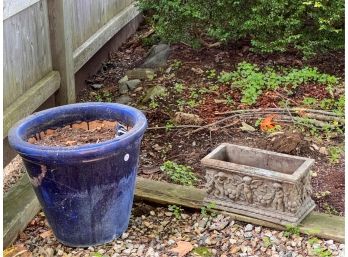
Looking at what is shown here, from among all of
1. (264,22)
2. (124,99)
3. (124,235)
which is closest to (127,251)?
(124,235)

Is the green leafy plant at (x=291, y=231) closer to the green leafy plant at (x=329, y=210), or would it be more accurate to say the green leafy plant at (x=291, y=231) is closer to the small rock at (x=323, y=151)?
the green leafy plant at (x=329, y=210)

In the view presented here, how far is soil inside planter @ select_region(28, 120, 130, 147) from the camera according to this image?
3818 mm

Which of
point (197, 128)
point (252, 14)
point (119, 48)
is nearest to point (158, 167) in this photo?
point (197, 128)

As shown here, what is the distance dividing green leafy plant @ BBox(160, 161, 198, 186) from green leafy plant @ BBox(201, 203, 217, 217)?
435 millimetres

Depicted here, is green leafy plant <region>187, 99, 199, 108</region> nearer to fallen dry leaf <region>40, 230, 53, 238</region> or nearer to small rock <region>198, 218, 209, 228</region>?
small rock <region>198, 218, 209, 228</region>

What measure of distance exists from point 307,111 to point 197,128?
2.82 ft

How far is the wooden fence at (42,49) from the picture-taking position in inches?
185

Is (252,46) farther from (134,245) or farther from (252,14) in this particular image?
(134,245)

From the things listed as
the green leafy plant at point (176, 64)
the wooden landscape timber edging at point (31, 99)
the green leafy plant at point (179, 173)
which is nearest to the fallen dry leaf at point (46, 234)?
the wooden landscape timber edging at point (31, 99)

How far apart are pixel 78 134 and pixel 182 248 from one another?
854 millimetres

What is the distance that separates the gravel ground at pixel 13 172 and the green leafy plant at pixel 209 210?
150cm

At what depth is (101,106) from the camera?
4.05 meters

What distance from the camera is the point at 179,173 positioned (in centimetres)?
467

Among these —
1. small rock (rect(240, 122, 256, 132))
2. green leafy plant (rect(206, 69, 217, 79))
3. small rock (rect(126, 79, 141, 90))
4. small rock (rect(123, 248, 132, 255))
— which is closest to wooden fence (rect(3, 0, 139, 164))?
small rock (rect(126, 79, 141, 90))
